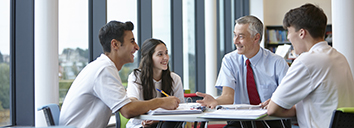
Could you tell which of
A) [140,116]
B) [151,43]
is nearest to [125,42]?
[140,116]

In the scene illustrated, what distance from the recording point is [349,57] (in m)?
3.45

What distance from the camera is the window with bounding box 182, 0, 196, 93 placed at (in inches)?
230

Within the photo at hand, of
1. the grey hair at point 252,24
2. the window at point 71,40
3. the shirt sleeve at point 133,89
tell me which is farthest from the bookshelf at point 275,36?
the shirt sleeve at point 133,89

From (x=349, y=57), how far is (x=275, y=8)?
17.5 feet

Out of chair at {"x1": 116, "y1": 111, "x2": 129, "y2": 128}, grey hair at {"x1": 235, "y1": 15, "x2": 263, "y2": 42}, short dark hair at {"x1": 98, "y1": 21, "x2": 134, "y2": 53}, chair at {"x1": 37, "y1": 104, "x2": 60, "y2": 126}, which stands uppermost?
grey hair at {"x1": 235, "y1": 15, "x2": 263, "y2": 42}

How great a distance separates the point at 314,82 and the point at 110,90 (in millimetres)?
998

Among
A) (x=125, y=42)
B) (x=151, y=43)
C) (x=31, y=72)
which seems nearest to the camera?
(x=125, y=42)

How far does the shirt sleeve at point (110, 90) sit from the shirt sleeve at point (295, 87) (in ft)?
2.55

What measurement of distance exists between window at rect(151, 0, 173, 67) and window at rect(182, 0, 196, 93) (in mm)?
667

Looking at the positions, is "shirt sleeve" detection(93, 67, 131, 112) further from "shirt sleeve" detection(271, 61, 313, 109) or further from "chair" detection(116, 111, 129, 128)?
"shirt sleeve" detection(271, 61, 313, 109)

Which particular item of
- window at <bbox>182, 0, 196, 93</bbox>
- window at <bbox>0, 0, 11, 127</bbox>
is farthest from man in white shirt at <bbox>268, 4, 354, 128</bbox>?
window at <bbox>182, 0, 196, 93</bbox>

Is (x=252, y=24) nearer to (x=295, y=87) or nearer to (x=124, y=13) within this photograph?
(x=295, y=87)

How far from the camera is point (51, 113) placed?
5.61 ft

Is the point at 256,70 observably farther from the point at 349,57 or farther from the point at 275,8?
the point at 275,8
